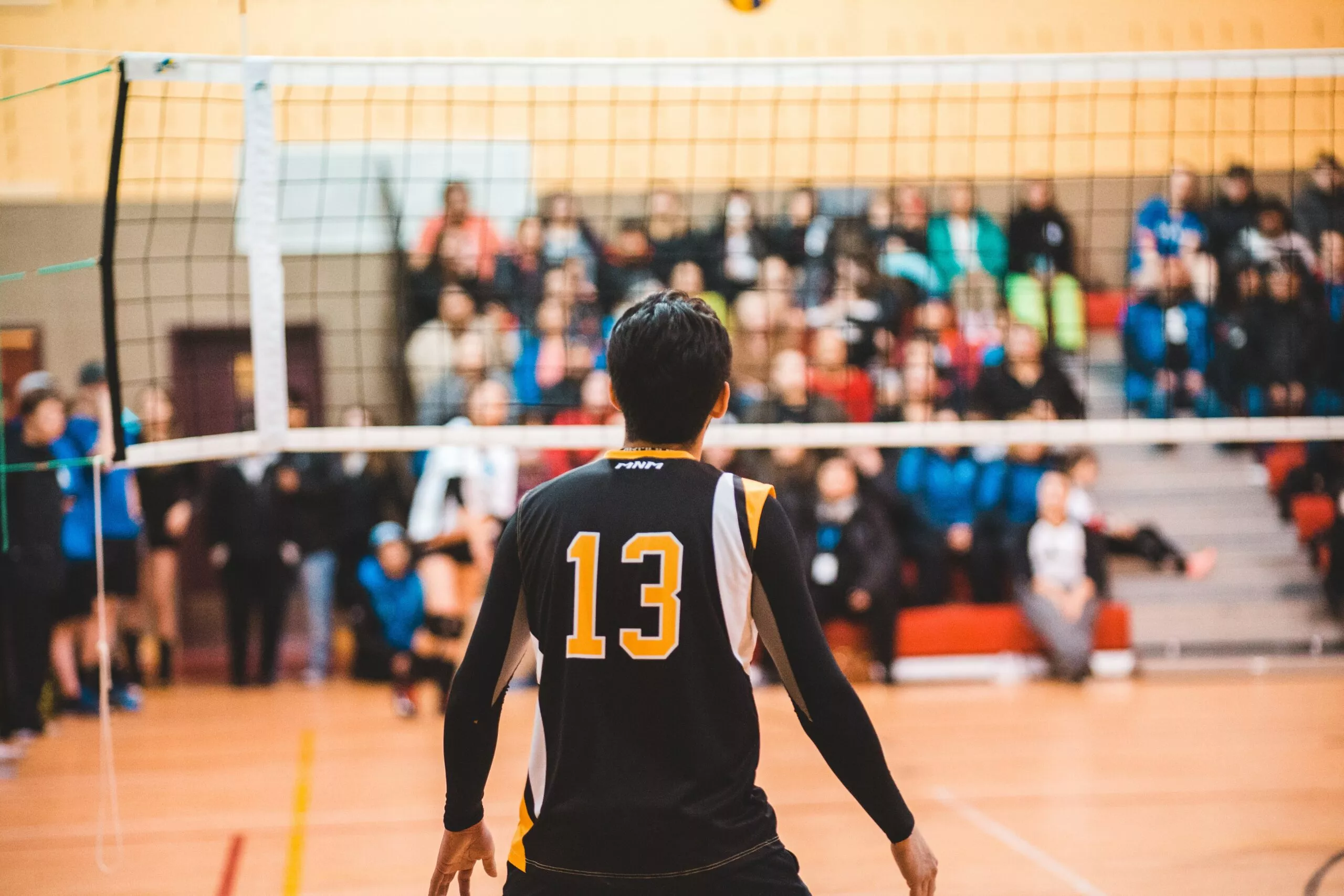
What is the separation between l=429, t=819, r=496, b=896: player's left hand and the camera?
1800 millimetres

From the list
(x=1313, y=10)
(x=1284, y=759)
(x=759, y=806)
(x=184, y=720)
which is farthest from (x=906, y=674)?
(x=1313, y=10)

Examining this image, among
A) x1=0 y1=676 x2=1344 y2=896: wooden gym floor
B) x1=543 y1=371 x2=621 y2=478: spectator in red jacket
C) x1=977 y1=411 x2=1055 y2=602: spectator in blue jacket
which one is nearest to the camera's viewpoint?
x1=0 y1=676 x2=1344 y2=896: wooden gym floor

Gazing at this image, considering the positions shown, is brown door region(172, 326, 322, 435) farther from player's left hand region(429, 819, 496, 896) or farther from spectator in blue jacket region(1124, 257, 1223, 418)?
player's left hand region(429, 819, 496, 896)

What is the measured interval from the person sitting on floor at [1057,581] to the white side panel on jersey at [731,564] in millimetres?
5663

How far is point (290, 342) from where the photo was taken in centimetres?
851

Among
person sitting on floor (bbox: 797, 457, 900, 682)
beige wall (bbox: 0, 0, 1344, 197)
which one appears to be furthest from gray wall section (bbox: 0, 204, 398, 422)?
person sitting on floor (bbox: 797, 457, 900, 682)

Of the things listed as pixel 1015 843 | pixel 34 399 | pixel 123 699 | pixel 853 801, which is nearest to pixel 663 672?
pixel 1015 843

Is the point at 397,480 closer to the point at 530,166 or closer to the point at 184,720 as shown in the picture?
the point at 184,720

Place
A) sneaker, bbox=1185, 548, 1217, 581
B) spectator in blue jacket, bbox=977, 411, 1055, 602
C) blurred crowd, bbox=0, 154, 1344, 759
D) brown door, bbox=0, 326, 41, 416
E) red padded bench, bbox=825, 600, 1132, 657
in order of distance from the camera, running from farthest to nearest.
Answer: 1. brown door, bbox=0, 326, 41, 416
2. sneaker, bbox=1185, 548, 1217, 581
3. spectator in blue jacket, bbox=977, 411, 1055, 602
4. red padded bench, bbox=825, 600, 1132, 657
5. blurred crowd, bbox=0, 154, 1344, 759

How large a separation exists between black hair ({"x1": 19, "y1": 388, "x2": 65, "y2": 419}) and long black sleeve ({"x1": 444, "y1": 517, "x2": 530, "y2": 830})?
15.7ft

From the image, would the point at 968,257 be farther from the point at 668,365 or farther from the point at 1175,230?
the point at 668,365

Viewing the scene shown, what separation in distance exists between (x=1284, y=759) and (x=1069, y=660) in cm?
173

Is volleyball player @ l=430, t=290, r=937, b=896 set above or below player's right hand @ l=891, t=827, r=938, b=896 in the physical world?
above

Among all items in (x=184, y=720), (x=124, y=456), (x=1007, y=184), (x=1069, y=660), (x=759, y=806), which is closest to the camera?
(x=759, y=806)
